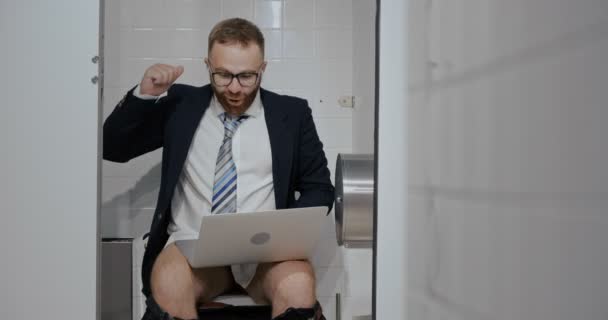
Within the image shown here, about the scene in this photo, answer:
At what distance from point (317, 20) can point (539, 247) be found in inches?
111

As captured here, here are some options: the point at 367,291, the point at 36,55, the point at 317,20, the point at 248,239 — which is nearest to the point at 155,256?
the point at 248,239

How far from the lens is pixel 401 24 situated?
0.73 m

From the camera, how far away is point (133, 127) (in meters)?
2.38

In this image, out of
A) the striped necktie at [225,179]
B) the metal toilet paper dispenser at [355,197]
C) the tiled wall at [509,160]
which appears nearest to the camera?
the tiled wall at [509,160]

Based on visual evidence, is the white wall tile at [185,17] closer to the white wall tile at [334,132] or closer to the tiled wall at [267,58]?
the tiled wall at [267,58]

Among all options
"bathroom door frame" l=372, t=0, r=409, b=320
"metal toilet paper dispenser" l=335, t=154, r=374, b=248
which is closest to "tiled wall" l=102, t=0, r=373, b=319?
"metal toilet paper dispenser" l=335, t=154, r=374, b=248

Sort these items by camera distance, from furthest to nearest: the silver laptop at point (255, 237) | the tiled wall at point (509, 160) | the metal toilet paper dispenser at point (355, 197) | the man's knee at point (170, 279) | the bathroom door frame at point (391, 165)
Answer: the man's knee at point (170, 279), the silver laptop at point (255, 237), the metal toilet paper dispenser at point (355, 197), the bathroom door frame at point (391, 165), the tiled wall at point (509, 160)

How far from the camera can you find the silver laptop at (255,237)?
1.96 metres

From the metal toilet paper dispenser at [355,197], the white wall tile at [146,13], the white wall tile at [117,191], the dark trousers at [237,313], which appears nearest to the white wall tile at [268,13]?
the white wall tile at [146,13]

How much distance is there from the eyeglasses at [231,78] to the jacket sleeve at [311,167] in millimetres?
257

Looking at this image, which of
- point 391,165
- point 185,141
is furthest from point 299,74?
point 391,165

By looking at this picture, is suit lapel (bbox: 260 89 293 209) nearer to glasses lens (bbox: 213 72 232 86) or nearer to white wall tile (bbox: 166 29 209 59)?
glasses lens (bbox: 213 72 232 86)

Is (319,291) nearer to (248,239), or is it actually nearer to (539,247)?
(248,239)

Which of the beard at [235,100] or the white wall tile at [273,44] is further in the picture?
the white wall tile at [273,44]
